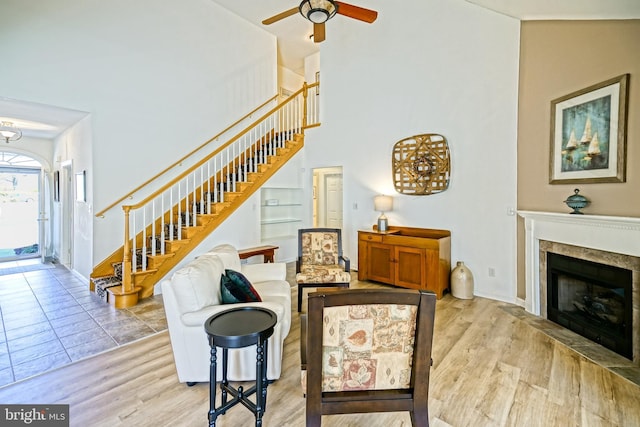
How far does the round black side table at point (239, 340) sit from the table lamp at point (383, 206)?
336 centimetres

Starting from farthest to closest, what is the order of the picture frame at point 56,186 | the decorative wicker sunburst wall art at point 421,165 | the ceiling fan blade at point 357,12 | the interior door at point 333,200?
the interior door at point 333,200, the picture frame at point 56,186, the decorative wicker sunburst wall art at point 421,165, the ceiling fan blade at point 357,12

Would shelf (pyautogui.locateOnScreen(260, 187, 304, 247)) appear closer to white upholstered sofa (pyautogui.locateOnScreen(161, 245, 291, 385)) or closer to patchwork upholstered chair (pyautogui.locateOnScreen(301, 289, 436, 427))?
white upholstered sofa (pyautogui.locateOnScreen(161, 245, 291, 385))

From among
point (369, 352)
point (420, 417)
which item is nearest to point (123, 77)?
point (369, 352)

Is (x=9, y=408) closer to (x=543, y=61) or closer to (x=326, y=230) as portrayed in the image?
(x=326, y=230)

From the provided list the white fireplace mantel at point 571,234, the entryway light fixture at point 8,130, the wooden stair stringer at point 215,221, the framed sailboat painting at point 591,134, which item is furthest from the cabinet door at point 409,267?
the entryway light fixture at point 8,130

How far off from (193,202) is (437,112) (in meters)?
4.30

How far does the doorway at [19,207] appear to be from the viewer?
21.4 feet

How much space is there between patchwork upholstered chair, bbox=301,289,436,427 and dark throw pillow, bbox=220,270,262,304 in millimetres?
1158

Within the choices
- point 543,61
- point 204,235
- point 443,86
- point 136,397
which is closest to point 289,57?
point 443,86

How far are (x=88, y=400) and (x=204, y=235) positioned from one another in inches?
119

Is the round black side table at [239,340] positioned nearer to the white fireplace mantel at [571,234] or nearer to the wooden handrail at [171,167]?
the white fireplace mantel at [571,234]

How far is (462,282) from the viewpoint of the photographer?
4246mm

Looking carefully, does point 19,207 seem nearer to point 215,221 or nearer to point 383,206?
point 215,221

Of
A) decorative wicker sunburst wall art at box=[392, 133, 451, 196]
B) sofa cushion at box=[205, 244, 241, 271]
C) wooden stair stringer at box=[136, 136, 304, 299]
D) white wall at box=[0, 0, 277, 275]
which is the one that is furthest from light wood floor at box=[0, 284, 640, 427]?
white wall at box=[0, 0, 277, 275]
